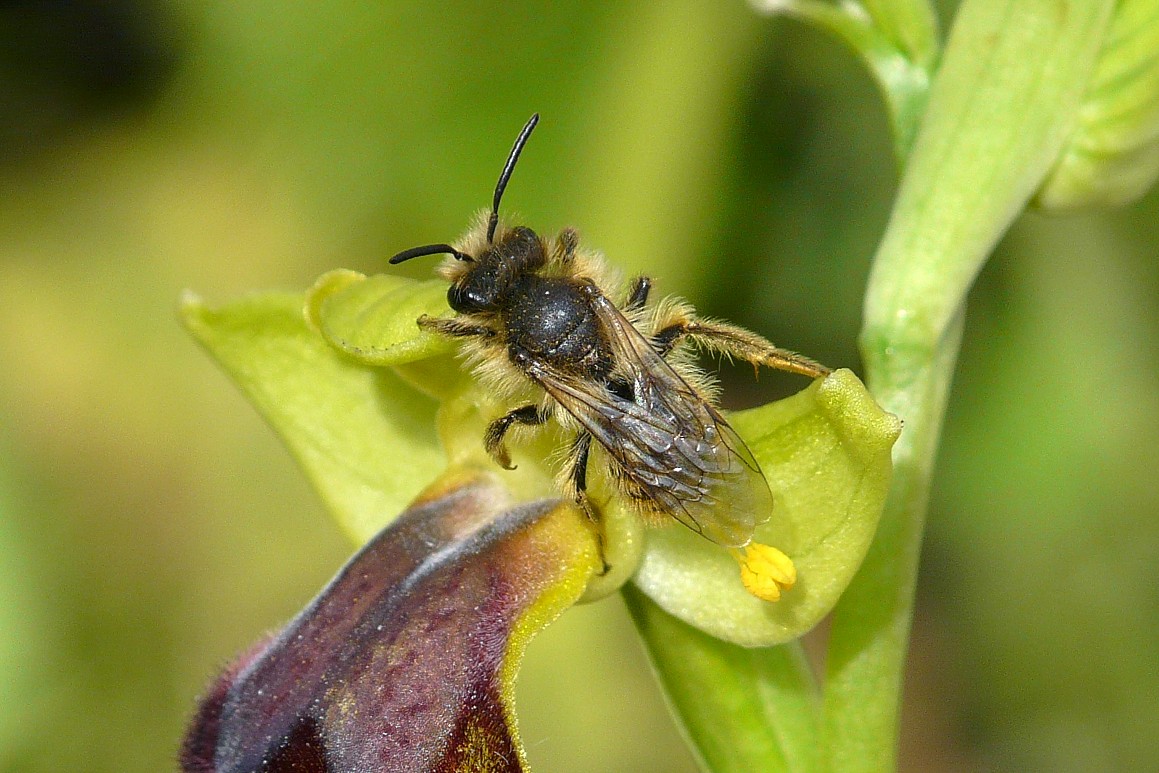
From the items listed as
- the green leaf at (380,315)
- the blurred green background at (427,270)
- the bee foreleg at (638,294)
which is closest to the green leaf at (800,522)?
the bee foreleg at (638,294)

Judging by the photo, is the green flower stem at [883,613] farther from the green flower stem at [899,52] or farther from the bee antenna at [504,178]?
the bee antenna at [504,178]

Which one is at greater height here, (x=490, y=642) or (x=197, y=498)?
(x=490, y=642)

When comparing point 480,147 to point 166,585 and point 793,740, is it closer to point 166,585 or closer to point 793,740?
point 166,585

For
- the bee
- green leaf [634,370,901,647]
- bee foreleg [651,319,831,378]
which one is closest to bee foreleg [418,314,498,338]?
the bee

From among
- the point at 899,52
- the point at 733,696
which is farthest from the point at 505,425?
the point at 899,52

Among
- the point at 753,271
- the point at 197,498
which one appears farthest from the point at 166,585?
the point at 753,271

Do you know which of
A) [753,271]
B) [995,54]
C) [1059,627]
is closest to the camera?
[995,54]
